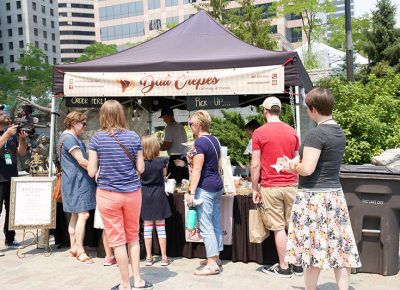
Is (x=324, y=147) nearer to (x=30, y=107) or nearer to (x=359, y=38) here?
(x=30, y=107)

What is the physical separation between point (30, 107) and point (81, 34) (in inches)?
5014

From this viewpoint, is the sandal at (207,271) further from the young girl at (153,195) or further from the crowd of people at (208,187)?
the young girl at (153,195)

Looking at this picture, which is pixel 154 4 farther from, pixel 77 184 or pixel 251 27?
pixel 77 184

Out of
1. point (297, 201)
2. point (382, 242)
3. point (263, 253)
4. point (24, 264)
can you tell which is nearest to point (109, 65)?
point (24, 264)

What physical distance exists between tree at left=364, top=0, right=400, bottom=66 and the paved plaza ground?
22.9 metres

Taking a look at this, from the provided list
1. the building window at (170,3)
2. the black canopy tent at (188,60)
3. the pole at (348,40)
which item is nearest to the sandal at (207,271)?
the black canopy tent at (188,60)

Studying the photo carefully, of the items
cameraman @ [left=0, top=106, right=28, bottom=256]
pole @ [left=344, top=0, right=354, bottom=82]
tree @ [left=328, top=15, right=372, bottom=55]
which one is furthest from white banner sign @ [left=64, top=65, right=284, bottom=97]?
tree @ [left=328, top=15, right=372, bottom=55]

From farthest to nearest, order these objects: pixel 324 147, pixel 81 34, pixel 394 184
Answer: pixel 81 34 → pixel 394 184 → pixel 324 147

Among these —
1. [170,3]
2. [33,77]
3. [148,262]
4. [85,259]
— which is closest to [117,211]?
[148,262]

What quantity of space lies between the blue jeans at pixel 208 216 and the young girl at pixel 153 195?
56 cm

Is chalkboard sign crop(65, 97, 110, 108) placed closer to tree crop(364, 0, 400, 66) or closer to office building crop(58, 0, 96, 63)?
tree crop(364, 0, 400, 66)

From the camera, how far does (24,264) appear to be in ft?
17.1

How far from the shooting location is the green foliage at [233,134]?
13336 mm

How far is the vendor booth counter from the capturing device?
16.3ft
